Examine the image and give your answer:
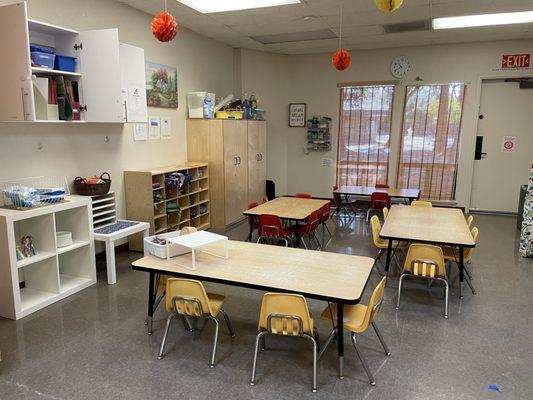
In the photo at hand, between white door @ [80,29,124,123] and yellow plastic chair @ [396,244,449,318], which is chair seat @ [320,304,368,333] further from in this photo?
white door @ [80,29,124,123]

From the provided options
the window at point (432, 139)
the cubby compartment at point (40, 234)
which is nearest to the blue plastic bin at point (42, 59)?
the cubby compartment at point (40, 234)

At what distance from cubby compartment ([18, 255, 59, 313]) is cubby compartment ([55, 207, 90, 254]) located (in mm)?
339

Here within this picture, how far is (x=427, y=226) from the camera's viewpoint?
4.44 metres

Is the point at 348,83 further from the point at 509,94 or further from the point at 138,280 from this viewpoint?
the point at 138,280

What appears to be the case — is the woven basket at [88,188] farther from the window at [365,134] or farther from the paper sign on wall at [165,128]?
the window at [365,134]

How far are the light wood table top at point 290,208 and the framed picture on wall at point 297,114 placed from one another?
337 centimetres

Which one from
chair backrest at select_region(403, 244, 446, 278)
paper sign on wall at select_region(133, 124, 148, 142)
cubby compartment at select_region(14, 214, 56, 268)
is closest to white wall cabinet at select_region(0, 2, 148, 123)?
paper sign on wall at select_region(133, 124, 148, 142)

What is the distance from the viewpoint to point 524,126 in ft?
24.8

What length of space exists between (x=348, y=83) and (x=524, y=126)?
3374 mm

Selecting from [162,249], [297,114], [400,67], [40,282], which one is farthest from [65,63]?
Answer: [400,67]

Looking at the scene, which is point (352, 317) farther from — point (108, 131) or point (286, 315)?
point (108, 131)

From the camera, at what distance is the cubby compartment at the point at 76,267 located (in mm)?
4346

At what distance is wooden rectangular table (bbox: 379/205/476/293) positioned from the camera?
12.8 ft

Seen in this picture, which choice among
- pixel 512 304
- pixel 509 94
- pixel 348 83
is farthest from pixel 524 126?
pixel 512 304
